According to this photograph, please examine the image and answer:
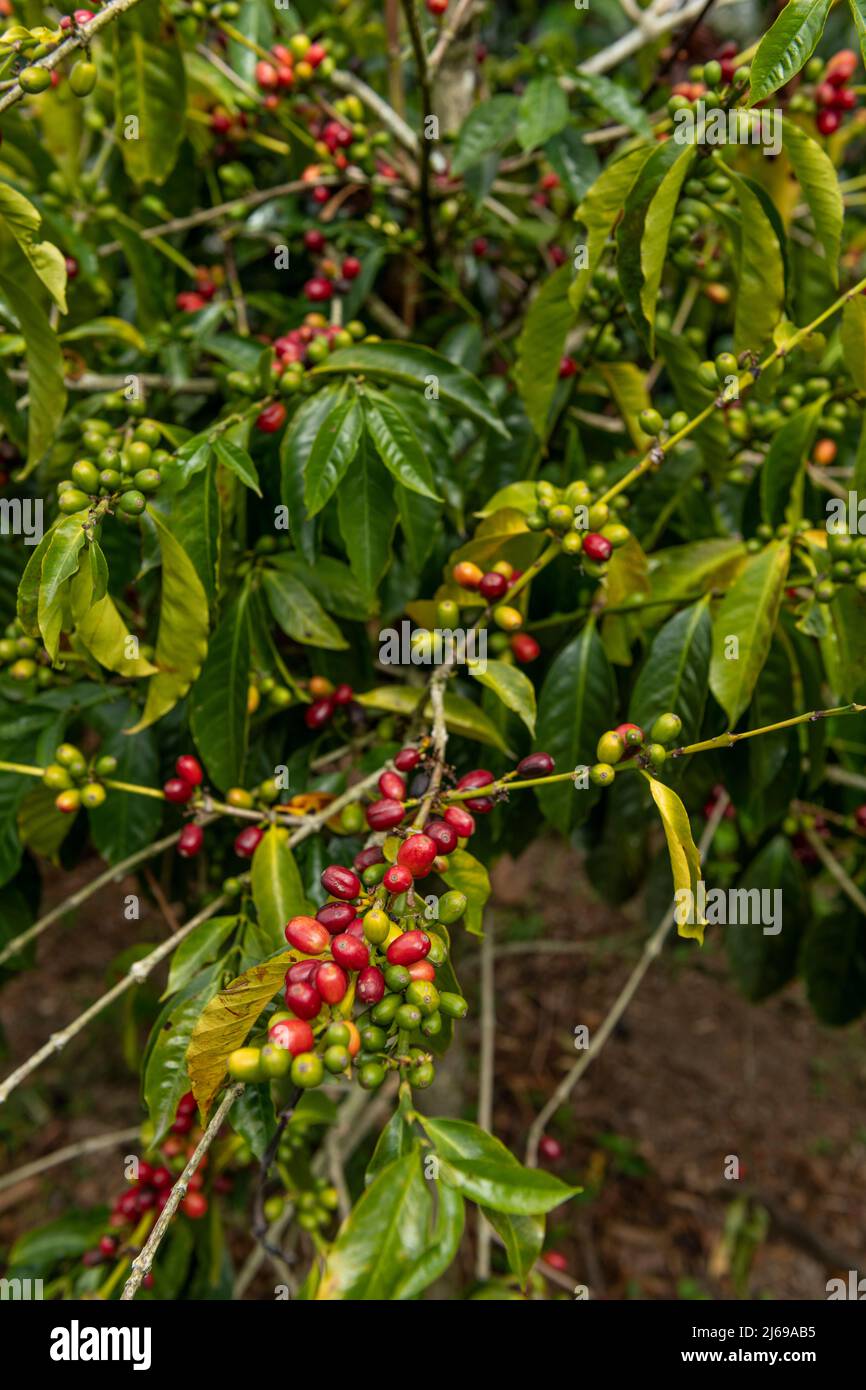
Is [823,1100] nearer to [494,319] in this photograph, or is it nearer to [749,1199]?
[749,1199]

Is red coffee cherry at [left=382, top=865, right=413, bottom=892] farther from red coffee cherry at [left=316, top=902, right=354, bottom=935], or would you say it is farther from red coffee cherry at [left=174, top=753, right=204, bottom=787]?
red coffee cherry at [left=174, top=753, right=204, bottom=787]

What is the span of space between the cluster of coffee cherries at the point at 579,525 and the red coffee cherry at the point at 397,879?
49cm

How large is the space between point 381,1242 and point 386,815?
1.30 feet

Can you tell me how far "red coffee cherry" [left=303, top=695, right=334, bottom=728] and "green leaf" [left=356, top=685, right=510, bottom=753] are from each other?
0.12 m

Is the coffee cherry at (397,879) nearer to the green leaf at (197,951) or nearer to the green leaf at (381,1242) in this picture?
the green leaf at (381,1242)

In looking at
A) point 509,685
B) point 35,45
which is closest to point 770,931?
point 509,685

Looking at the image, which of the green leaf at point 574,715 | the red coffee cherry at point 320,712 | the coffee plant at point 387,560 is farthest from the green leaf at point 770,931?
the red coffee cherry at point 320,712

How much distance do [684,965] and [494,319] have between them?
9.70 ft

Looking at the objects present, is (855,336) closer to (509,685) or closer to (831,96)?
(509,685)

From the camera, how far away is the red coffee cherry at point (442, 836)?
0.96 m

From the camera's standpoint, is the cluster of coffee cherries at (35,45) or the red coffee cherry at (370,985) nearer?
the red coffee cherry at (370,985)

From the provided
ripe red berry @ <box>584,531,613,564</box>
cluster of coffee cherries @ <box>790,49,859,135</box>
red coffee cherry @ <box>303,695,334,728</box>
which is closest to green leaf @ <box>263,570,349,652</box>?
red coffee cherry @ <box>303,695,334,728</box>

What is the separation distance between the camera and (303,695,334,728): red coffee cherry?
1.46 m

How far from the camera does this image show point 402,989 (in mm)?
871
